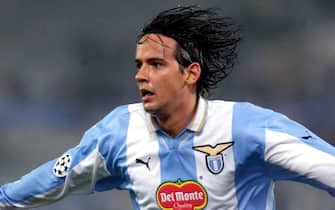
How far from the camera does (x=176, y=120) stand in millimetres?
3113

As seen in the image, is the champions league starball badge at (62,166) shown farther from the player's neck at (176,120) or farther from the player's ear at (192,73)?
the player's ear at (192,73)

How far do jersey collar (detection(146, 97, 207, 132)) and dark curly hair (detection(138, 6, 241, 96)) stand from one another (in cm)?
12

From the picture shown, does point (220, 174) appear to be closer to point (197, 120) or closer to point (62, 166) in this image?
point (197, 120)

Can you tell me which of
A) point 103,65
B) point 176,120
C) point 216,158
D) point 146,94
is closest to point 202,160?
point 216,158

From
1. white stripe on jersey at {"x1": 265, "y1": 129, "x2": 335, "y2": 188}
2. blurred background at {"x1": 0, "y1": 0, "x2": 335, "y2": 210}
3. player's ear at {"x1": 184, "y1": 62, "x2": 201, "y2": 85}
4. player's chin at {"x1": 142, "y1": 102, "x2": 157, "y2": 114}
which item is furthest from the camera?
blurred background at {"x1": 0, "y1": 0, "x2": 335, "y2": 210}

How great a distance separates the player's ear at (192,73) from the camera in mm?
3164

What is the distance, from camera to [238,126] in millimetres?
3023

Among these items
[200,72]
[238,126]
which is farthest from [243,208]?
[200,72]

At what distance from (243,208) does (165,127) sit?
0.37 m

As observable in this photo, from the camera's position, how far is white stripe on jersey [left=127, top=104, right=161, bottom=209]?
3088 mm

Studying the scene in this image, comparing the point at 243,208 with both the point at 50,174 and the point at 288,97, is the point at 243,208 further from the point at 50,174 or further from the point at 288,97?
the point at 288,97

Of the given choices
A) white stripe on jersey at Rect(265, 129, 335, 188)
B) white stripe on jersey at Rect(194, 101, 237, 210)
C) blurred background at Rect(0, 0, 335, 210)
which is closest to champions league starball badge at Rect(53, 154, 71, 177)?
→ white stripe on jersey at Rect(194, 101, 237, 210)

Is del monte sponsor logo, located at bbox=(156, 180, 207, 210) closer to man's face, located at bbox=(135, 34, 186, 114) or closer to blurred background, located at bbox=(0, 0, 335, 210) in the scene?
man's face, located at bbox=(135, 34, 186, 114)

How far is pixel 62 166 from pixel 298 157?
83 centimetres
